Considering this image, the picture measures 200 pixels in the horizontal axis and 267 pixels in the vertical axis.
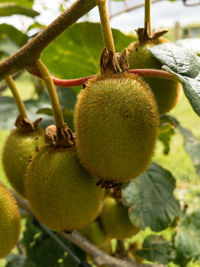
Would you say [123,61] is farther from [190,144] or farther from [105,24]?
[190,144]

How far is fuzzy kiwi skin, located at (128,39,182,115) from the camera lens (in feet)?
2.50

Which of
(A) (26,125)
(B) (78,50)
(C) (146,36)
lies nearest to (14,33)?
(B) (78,50)

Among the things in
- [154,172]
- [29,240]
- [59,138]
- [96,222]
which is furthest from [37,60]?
[29,240]

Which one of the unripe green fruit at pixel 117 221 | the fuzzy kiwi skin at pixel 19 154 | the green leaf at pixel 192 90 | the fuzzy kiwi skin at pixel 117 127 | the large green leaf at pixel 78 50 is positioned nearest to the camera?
the green leaf at pixel 192 90

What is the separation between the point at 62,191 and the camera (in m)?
0.69

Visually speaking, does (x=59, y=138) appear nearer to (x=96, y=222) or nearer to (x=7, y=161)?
(x=7, y=161)

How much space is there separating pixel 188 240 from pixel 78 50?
2.50 ft

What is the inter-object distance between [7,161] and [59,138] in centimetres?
20

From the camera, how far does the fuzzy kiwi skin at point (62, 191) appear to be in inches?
27.1

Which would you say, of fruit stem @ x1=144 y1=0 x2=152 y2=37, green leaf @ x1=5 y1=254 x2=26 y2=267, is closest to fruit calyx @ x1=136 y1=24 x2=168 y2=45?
fruit stem @ x1=144 y1=0 x2=152 y2=37

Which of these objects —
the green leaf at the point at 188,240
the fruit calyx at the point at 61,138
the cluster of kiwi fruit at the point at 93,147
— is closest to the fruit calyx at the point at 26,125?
the cluster of kiwi fruit at the point at 93,147

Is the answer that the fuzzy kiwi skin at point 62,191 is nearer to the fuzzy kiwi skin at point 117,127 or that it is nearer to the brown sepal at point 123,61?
the fuzzy kiwi skin at point 117,127

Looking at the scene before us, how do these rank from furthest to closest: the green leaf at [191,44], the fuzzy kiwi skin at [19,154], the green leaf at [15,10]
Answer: the green leaf at [15,10] < the fuzzy kiwi skin at [19,154] < the green leaf at [191,44]

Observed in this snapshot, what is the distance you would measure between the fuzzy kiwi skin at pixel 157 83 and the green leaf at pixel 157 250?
0.64 metres
